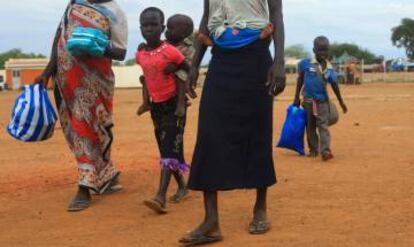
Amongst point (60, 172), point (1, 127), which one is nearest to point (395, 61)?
point (1, 127)

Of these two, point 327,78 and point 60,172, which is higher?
point 327,78

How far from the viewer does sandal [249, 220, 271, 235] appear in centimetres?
456

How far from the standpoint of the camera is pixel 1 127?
615 inches

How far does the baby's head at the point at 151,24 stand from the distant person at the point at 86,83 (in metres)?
0.40

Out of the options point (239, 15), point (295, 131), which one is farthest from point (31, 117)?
point (295, 131)

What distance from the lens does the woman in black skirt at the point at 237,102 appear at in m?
4.48

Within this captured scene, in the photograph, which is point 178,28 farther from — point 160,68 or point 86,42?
point 86,42

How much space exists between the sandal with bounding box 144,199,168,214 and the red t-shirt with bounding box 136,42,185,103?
0.93m

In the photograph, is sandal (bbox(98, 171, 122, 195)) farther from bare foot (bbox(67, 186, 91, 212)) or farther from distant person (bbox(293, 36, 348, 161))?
distant person (bbox(293, 36, 348, 161))

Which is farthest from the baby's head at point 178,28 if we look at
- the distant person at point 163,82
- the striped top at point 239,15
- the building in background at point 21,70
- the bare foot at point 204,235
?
the building in background at point 21,70

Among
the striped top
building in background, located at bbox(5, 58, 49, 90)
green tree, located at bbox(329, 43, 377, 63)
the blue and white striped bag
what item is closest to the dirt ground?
the blue and white striped bag

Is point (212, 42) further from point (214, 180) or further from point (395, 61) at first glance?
point (395, 61)

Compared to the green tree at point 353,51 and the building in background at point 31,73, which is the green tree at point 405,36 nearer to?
the green tree at point 353,51

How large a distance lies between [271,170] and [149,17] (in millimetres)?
1823
